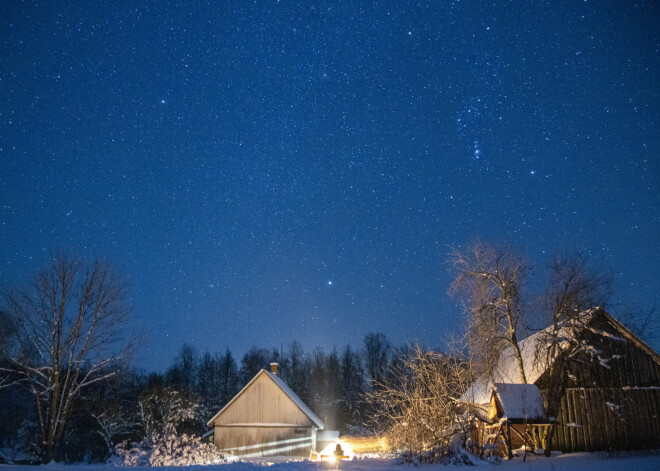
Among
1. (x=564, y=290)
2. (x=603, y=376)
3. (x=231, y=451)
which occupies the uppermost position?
(x=564, y=290)

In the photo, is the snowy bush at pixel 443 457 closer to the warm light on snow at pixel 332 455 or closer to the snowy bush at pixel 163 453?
the warm light on snow at pixel 332 455

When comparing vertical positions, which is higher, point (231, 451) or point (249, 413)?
point (249, 413)

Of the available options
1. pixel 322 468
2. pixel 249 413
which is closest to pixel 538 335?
pixel 322 468

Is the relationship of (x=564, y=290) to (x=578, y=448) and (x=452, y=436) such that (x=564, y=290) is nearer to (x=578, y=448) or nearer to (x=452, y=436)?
(x=578, y=448)

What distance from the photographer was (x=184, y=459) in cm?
1945

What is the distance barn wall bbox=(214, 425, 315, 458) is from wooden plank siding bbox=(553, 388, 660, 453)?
17.6 metres

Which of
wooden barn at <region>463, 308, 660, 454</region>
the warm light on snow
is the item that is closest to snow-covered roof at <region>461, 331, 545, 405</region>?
wooden barn at <region>463, 308, 660, 454</region>

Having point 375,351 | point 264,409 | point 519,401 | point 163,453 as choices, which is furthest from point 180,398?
point 375,351

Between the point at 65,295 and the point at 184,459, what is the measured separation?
42.8 ft

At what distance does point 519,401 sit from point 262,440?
19.5 metres

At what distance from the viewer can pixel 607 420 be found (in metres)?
21.7

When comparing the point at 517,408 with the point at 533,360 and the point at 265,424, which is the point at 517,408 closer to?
the point at 533,360

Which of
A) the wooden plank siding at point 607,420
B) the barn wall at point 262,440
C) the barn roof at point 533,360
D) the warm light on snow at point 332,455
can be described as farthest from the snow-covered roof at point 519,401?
the barn wall at point 262,440

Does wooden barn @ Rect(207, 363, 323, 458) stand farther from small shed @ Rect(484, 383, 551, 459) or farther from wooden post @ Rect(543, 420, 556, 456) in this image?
wooden post @ Rect(543, 420, 556, 456)
